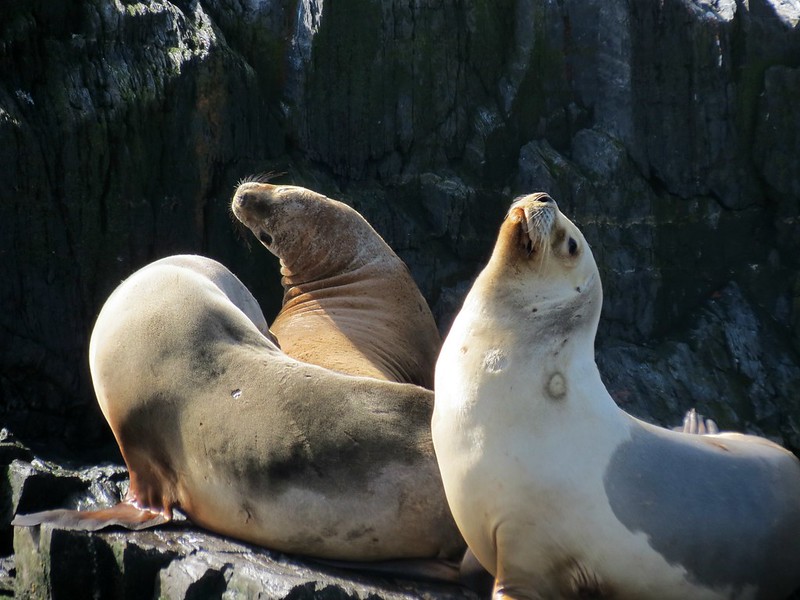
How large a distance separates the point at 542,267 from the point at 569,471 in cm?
75

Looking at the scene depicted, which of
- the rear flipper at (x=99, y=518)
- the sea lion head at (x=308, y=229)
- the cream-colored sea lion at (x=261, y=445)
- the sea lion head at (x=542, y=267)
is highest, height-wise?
the sea lion head at (x=542, y=267)

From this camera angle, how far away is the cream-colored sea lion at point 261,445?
4207mm

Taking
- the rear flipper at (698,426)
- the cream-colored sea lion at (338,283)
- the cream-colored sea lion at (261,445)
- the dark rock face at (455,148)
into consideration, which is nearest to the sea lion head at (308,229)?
the cream-colored sea lion at (338,283)

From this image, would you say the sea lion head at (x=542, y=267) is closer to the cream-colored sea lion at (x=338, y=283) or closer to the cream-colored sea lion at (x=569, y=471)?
the cream-colored sea lion at (x=569, y=471)

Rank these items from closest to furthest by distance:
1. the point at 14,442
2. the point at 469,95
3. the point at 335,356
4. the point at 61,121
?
1. the point at 14,442
2. the point at 335,356
3. the point at 61,121
4. the point at 469,95

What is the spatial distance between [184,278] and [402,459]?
1444mm

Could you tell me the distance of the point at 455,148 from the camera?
7.97 metres

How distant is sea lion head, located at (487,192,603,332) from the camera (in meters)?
3.93

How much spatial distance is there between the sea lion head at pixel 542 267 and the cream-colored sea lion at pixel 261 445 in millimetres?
734

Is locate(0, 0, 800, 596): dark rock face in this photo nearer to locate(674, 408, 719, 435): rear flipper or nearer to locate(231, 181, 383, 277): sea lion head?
locate(231, 181, 383, 277): sea lion head

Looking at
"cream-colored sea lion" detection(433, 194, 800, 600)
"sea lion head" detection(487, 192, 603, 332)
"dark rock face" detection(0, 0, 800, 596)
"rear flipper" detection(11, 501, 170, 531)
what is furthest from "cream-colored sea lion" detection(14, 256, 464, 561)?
"dark rock face" detection(0, 0, 800, 596)

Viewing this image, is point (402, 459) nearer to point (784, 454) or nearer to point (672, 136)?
point (784, 454)

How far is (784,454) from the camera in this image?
4.19m

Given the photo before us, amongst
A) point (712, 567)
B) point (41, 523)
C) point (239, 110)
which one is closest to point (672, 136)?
point (239, 110)
